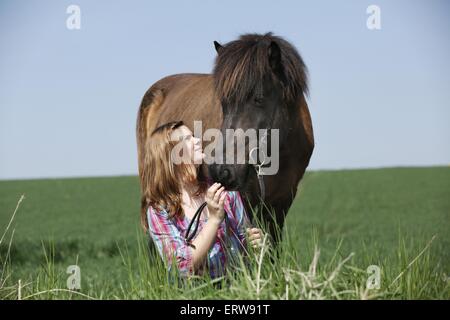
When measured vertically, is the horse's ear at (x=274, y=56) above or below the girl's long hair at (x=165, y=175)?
above

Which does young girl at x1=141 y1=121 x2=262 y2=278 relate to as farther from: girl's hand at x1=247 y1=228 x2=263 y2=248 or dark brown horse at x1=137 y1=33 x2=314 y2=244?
dark brown horse at x1=137 y1=33 x2=314 y2=244

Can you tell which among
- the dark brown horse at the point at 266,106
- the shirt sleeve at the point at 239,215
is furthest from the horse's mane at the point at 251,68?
the shirt sleeve at the point at 239,215

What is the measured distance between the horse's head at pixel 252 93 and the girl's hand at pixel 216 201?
86 cm

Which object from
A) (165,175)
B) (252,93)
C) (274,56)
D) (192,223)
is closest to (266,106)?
Answer: (252,93)

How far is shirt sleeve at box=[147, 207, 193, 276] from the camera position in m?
3.21

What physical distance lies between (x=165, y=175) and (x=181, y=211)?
0.78ft

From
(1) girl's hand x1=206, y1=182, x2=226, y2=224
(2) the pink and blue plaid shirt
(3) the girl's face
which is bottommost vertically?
(2) the pink and blue plaid shirt

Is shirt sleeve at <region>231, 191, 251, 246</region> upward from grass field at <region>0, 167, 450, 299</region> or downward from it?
upward

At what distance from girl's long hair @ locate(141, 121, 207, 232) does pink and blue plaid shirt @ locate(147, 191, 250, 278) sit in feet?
0.18

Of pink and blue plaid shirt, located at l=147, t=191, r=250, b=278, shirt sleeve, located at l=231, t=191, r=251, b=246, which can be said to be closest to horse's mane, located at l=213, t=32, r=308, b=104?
shirt sleeve, located at l=231, t=191, r=251, b=246

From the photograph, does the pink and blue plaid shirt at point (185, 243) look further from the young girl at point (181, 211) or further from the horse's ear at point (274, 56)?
the horse's ear at point (274, 56)

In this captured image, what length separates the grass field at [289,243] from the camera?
3016 mm

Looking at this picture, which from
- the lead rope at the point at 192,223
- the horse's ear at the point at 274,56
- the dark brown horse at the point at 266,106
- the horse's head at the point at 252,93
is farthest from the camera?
the horse's ear at the point at 274,56
